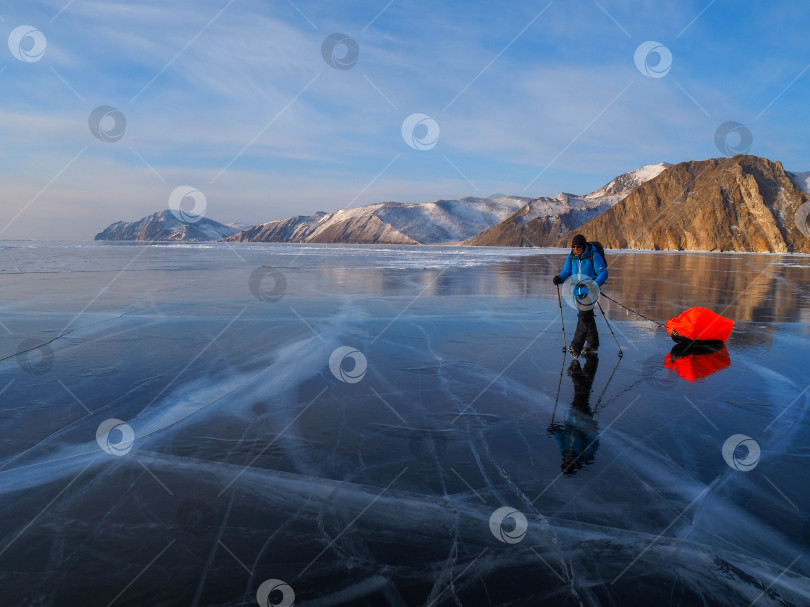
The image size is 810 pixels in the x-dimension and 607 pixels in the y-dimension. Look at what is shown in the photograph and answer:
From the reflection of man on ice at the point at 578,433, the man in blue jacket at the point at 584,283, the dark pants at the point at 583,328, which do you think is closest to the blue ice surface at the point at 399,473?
the reflection of man on ice at the point at 578,433

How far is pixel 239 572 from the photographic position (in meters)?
2.95

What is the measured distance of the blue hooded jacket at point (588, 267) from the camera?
844 centimetres

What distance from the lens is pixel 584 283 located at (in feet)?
27.9

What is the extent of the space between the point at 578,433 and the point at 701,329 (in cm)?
555

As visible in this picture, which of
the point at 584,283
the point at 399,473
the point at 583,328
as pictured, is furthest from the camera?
the point at 584,283

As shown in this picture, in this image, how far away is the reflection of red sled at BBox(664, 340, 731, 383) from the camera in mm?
7274

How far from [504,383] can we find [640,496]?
2.97 m

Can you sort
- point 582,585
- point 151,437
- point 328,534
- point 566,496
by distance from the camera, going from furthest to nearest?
point 151,437, point 566,496, point 328,534, point 582,585

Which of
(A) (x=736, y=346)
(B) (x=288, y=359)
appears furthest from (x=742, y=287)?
(B) (x=288, y=359)

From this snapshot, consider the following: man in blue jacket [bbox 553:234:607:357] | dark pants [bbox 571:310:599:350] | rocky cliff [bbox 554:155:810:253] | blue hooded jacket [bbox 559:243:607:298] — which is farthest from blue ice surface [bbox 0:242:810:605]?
rocky cliff [bbox 554:155:810:253]

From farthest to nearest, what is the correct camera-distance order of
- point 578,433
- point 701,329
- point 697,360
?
point 701,329, point 697,360, point 578,433

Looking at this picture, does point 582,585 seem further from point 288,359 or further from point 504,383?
point 288,359

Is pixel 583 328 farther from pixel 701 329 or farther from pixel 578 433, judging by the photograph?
pixel 578 433

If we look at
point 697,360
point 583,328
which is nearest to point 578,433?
point 583,328
